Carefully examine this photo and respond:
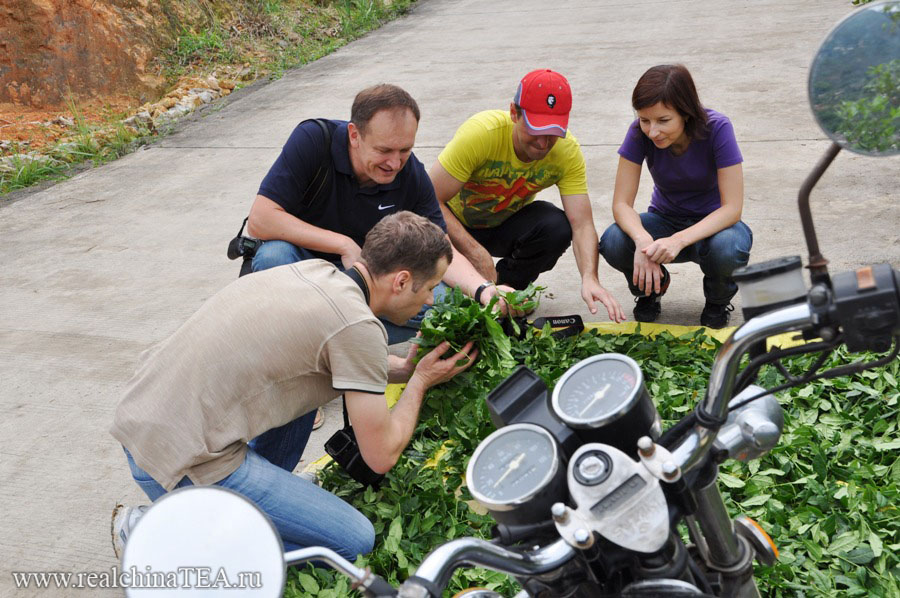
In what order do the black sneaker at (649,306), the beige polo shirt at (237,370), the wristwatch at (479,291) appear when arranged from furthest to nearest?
1. the black sneaker at (649,306)
2. the wristwatch at (479,291)
3. the beige polo shirt at (237,370)

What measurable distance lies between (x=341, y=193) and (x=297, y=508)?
1508 millimetres

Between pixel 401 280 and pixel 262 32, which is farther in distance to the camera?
pixel 262 32

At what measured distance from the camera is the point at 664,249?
3.67m

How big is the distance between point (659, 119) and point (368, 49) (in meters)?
7.42

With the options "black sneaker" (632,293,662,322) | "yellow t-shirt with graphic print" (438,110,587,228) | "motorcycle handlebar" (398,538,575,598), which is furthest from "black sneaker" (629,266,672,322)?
"motorcycle handlebar" (398,538,575,598)

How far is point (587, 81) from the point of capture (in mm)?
8102

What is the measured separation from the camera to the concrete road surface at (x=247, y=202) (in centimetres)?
350

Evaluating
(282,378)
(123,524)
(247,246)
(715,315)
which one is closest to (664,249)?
(715,315)

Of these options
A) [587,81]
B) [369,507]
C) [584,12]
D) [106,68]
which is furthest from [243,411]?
[584,12]

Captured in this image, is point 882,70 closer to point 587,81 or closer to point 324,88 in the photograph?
point 587,81

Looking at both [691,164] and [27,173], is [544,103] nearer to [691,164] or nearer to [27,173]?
[691,164]

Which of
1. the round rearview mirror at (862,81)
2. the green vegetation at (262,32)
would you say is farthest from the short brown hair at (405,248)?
the green vegetation at (262,32)

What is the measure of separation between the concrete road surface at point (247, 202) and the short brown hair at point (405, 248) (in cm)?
122

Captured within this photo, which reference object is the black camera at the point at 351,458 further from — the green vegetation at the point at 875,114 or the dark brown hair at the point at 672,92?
the green vegetation at the point at 875,114
